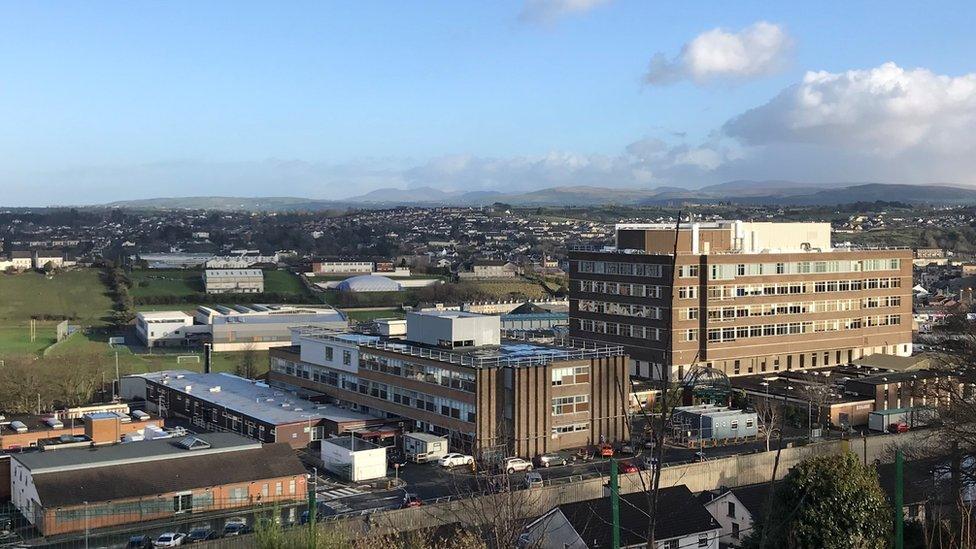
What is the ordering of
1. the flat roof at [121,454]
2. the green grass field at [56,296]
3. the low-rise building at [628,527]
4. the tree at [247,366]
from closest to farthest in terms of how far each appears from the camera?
the low-rise building at [628,527] → the flat roof at [121,454] → the tree at [247,366] → the green grass field at [56,296]

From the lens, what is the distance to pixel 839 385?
37438 mm

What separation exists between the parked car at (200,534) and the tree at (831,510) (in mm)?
11216

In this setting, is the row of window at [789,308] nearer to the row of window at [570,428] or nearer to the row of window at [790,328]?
the row of window at [790,328]

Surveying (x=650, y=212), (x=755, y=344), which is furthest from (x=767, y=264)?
(x=650, y=212)

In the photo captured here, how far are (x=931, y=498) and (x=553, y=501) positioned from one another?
762 centimetres

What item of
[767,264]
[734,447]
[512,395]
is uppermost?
[767,264]

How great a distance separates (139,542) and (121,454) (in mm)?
3858

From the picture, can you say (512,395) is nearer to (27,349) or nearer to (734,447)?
(734,447)

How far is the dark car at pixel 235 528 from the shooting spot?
21408 millimetres

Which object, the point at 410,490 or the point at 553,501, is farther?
the point at 410,490

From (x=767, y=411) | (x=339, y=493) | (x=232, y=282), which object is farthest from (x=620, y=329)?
(x=232, y=282)

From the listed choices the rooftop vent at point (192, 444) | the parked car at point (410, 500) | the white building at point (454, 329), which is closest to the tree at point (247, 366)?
the white building at point (454, 329)

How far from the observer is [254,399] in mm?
34906

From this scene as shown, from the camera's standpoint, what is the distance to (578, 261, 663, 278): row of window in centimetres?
3916
